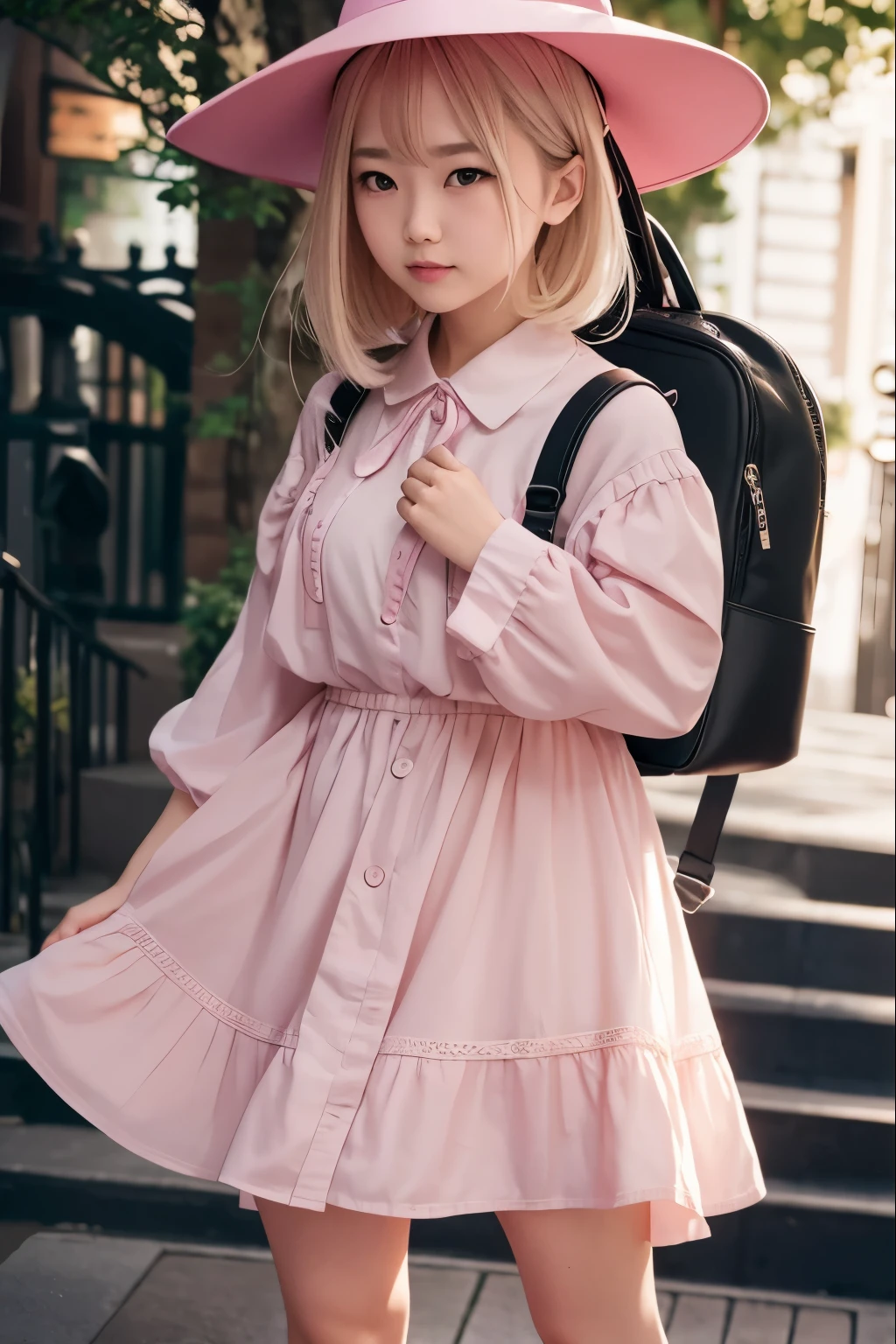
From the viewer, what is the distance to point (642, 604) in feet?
4.32

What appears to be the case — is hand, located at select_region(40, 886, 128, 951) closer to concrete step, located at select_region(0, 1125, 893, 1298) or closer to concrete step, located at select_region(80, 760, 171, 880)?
concrete step, located at select_region(0, 1125, 893, 1298)

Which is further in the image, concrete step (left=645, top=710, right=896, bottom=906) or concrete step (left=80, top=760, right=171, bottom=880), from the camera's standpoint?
concrete step (left=645, top=710, right=896, bottom=906)

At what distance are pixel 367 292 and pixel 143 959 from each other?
0.82 meters

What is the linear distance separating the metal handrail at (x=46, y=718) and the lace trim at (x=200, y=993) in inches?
65.1

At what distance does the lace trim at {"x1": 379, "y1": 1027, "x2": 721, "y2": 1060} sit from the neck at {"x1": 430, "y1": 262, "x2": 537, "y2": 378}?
734 mm

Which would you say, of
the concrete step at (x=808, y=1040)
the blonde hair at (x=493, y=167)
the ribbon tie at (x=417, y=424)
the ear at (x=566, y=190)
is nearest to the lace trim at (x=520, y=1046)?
the ribbon tie at (x=417, y=424)

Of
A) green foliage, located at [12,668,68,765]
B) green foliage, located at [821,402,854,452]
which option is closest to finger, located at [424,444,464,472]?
green foliage, located at [12,668,68,765]

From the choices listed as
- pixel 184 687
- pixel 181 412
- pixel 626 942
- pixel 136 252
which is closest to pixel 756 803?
pixel 184 687

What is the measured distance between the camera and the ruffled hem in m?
1.33

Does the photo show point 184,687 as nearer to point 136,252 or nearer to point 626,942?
point 136,252

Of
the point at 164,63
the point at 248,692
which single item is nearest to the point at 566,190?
the point at 248,692

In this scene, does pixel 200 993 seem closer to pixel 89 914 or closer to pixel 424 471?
pixel 89 914

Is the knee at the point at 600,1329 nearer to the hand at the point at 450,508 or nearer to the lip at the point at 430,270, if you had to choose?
the hand at the point at 450,508

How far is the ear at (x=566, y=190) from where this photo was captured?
4.76 ft
